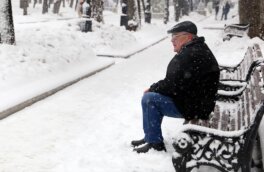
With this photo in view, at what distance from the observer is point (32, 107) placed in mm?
8094

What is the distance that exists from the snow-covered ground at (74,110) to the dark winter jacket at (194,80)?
0.83 metres

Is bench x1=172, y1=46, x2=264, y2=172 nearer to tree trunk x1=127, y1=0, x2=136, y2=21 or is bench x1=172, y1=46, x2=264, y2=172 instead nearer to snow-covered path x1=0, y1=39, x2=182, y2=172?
snow-covered path x1=0, y1=39, x2=182, y2=172

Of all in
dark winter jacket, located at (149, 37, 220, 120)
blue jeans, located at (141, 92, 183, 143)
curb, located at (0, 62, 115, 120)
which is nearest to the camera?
dark winter jacket, located at (149, 37, 220, 120)

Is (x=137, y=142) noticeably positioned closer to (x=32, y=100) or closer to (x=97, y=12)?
(x=32, y=100)

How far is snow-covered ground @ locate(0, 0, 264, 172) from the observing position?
5.40 metres

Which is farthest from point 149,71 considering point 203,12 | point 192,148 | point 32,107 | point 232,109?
point 203,12

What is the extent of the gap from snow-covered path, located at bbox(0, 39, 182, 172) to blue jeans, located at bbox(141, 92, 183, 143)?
424mm

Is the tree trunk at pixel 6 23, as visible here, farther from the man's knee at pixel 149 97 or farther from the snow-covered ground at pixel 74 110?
the man's knee at pixel 149 97

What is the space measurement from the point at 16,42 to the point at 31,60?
0.98 meters

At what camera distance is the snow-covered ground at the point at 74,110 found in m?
5.40

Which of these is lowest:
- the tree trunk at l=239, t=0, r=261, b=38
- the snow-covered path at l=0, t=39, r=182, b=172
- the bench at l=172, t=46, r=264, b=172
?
the snow-covered path at l=0, t=39, r=182, b=172

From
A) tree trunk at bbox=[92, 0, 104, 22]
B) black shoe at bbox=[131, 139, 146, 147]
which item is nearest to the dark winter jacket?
black shoe at bbox=[131, 139, 146, 147]

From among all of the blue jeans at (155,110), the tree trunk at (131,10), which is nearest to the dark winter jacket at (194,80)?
the blue jeans at (155,110)

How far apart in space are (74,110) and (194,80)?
364 cm
